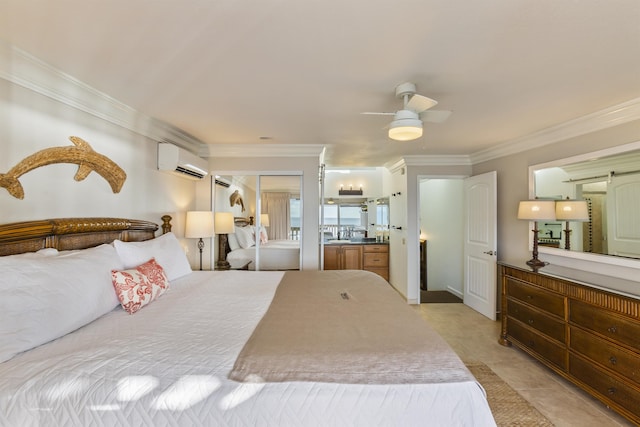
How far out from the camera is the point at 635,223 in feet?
7.27

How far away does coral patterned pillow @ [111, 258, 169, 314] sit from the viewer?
166cm

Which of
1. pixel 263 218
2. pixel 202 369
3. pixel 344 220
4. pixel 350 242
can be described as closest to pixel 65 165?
pixel 202 369

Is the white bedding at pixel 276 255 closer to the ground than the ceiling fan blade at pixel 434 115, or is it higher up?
closer to the ground

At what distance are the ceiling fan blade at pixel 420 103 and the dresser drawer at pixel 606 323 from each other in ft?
6.23

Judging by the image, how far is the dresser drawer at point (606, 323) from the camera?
5.84ft

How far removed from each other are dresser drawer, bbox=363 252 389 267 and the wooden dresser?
2.57 metres

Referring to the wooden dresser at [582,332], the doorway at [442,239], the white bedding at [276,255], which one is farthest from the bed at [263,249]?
the wooden dresser at [582,332]

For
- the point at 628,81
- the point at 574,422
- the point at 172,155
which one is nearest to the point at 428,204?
the point at 628,81

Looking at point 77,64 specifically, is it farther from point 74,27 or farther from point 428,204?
point 428,204

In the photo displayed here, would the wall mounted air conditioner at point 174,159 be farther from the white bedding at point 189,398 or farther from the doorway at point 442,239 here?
the doorway at point 442,239

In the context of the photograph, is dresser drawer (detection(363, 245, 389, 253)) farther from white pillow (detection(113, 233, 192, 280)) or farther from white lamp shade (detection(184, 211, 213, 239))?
white pillow (detection(113, 233, 192, 280))

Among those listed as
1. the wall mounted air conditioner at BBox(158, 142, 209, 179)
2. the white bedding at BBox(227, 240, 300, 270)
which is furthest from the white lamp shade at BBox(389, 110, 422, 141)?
the white bedding at BBox(227, 240, 300, 270)

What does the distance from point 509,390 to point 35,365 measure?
2.92 m

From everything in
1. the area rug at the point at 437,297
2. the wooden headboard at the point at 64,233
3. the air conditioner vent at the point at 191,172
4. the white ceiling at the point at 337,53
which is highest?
the white ceiling at the point at 337,53
